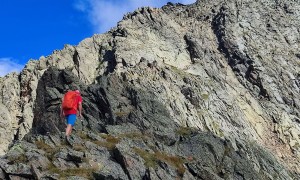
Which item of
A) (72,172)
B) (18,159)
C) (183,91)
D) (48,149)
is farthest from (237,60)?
(18,159)

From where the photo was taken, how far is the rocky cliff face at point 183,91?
Answer: 53188 millimetres

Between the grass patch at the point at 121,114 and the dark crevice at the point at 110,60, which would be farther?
the dark crevice at the point at 110,60

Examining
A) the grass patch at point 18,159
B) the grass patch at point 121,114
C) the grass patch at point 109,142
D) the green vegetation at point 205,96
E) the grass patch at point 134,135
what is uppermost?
the green vegetation at point 205,96

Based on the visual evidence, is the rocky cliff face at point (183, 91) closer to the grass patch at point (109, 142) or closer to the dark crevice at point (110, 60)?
the grass patch at point (109, 142)

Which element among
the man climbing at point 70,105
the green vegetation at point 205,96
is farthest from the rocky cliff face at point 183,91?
the man climbing at point 70,105

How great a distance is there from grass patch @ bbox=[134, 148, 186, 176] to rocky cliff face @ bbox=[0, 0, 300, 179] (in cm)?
10

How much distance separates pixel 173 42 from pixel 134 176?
123736mm

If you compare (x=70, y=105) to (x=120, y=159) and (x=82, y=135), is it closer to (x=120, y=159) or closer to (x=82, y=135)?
(x=120, y=159)

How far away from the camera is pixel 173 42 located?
15475cm

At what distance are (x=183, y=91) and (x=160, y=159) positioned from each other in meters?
85.6

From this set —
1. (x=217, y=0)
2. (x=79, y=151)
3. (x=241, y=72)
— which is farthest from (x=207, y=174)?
(x=217, y=0)

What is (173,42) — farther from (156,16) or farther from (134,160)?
(134,160)

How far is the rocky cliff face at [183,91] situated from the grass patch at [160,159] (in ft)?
0.34

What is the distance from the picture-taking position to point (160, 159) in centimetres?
3844
